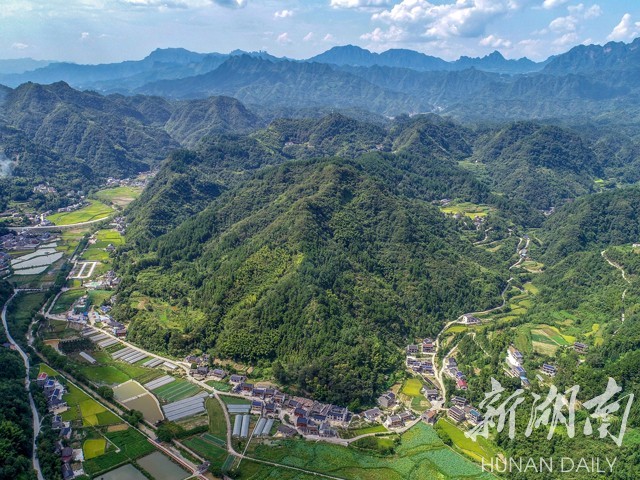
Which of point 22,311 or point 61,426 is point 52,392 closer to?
point 61,426

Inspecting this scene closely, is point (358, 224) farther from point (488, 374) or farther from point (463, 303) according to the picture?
point (488, 374)

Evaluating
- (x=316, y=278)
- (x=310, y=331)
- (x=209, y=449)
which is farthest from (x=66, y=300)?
(x=209, y=449)

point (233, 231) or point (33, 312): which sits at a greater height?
point (233, 231)

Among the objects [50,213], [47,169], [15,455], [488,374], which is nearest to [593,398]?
[488,374]

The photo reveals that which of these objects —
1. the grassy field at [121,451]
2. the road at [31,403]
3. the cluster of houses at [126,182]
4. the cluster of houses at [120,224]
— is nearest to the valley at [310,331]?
the grassy field at [121,451]

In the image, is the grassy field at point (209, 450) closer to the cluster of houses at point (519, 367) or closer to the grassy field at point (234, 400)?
the grassy field at point (234, 400)
